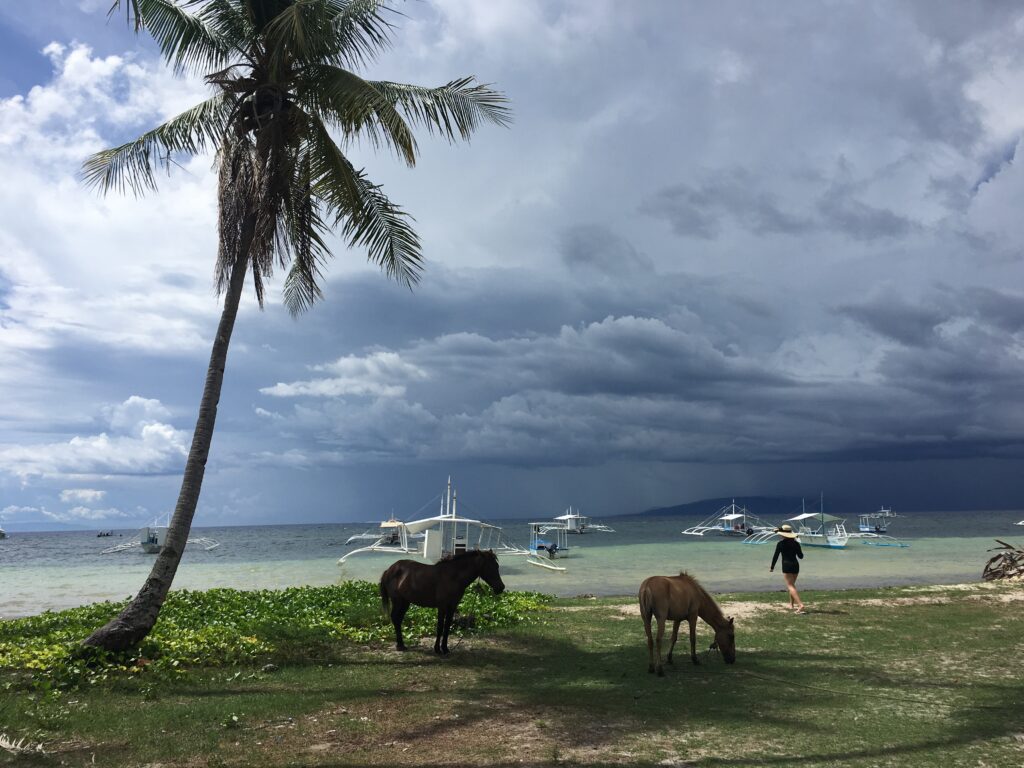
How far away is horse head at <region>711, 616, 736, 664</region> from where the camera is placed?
10039 mm

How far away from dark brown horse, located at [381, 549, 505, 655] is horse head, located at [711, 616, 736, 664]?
3.33 m

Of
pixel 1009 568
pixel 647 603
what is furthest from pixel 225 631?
pixel 1009 568

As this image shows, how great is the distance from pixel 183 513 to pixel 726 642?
8.61 m

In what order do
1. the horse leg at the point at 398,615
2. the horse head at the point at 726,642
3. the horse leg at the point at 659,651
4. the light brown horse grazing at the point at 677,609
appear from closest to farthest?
the horse leg at the point at 659,651
the light brown horse grazing at the point at 677,609
the horse head at the point at 726,642
the horse leg at the point at 398,615

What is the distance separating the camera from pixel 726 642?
10094 mm

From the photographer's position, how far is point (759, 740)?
6605 millimetres

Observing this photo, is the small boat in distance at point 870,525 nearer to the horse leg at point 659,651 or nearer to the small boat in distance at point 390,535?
the small boat in distance at point 390,535

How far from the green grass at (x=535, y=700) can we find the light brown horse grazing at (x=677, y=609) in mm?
378

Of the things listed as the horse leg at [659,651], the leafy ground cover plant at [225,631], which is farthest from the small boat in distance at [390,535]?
the horse leg at [659,651]

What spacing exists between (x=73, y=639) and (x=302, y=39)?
10427 mm

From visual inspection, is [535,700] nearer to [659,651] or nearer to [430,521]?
[659,651]

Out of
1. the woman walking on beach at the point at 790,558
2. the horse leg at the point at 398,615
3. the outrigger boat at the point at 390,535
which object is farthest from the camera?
the outrigger boat at the point at 390,535

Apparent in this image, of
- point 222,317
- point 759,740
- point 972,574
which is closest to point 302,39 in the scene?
point 222,317

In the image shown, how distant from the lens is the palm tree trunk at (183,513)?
401 inches
